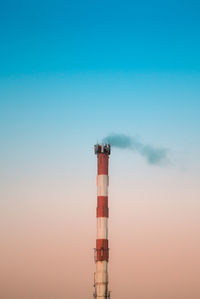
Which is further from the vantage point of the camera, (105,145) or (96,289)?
(105,145)

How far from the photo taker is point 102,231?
47875 millimetres

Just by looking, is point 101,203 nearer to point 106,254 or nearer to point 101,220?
point 101,220

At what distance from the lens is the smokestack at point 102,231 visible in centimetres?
4709

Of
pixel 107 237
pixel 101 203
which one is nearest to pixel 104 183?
pixel 101 203

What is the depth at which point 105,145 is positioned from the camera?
51.3 metres

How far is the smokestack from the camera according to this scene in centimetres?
4709

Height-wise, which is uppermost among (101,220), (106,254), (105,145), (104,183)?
(105,145)

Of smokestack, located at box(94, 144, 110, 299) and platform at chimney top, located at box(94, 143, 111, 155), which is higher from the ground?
platform at chimney top, located at box(94, 143, 111, 155)

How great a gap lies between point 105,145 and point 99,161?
6.65ft

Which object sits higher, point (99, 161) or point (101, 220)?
point (99, 161)

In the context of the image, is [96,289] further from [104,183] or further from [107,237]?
[104,183]

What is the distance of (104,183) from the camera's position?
49188mm

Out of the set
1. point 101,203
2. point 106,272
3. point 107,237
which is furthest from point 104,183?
point 106,272

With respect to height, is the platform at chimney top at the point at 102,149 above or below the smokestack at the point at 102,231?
above
